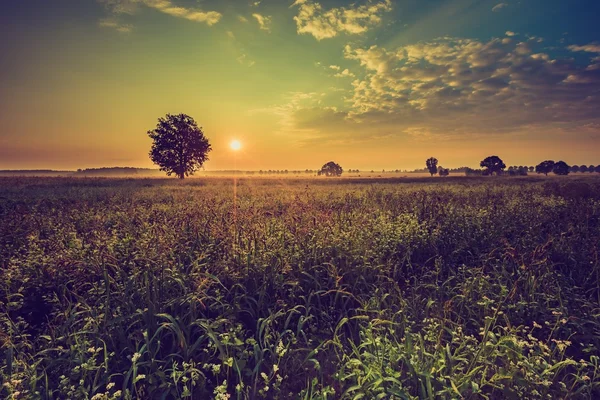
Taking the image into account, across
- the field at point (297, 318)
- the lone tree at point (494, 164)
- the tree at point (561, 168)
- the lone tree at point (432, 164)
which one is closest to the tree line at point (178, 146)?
the field at point (297, 318)

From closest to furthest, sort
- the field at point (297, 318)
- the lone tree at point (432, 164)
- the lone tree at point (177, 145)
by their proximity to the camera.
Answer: the field at point (297, 318) < the lone tree at point (177, 145) < the lone tree at point (432, 164)

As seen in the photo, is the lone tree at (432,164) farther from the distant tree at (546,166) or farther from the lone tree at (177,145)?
the lone tree at (177,145)

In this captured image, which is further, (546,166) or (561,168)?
A: (546,166)

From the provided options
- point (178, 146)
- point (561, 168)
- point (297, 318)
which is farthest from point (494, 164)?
point (297, 318)

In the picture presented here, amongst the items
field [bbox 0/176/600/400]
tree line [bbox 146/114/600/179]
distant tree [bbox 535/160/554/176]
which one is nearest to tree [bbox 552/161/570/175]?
distant tree [bbox 535/160/554/176]

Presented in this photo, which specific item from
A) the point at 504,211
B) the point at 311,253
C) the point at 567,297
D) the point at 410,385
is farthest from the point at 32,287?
the point at 504,211

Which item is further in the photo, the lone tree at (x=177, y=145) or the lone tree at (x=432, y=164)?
the lone tree at (x=432, y=164)

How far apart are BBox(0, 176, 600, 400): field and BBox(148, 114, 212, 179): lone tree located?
50292 mm

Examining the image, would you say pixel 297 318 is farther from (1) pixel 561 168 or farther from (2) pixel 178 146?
(1) pixel 561 168

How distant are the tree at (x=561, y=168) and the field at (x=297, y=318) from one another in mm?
178458

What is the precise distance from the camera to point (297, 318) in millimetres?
3854

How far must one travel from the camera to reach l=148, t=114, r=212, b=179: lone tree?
171ft

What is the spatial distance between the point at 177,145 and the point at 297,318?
56385 mm

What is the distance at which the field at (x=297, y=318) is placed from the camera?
8.57ft
